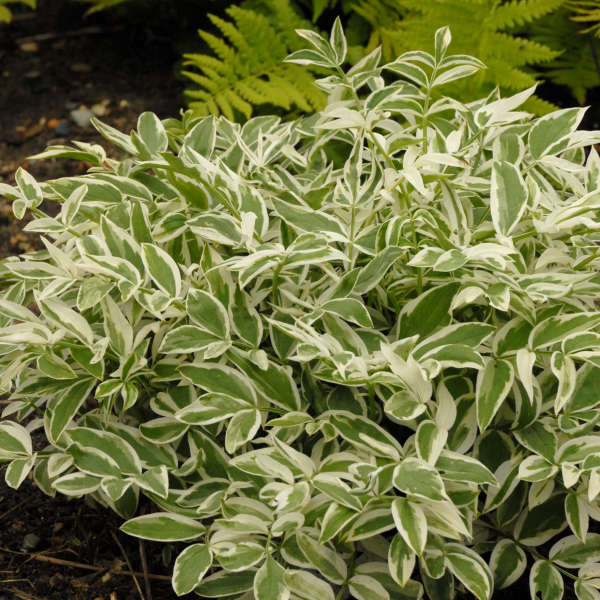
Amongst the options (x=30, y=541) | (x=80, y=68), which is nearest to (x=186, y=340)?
(x=30, y=541)

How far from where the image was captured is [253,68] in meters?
2.27

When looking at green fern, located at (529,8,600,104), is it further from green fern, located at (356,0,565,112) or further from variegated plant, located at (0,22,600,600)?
variegated plant, located at (0,22,600,600)

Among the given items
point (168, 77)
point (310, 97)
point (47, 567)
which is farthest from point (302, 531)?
point (168, 77)

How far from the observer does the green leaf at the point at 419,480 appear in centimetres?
85

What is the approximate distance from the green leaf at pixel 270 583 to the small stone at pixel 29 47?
2.42m

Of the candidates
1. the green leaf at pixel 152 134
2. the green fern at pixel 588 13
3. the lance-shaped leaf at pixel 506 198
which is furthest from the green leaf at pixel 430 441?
the green fern at pixel 588 13

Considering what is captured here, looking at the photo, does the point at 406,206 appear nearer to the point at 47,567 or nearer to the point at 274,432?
the point at 274,432

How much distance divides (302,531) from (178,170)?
517 mm

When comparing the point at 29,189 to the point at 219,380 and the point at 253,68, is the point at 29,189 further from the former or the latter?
the point at 253,68

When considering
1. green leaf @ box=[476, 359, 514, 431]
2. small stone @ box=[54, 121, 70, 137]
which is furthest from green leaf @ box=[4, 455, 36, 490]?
small stone @ box=[54, 121, 70, 137]

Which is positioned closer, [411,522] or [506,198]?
[411,522]

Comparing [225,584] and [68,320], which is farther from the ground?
[68,320]

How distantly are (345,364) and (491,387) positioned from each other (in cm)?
19

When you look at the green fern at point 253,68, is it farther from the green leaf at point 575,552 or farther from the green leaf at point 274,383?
the green leaf at point 575,552
